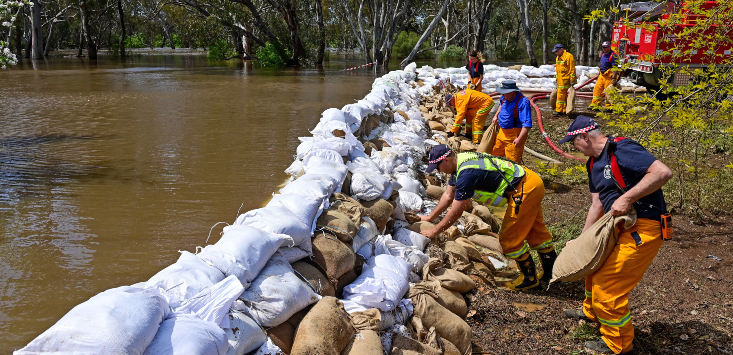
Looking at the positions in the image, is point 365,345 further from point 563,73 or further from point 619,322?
point 563,73

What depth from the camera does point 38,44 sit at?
28953mm

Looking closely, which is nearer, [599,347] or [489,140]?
[599,347]

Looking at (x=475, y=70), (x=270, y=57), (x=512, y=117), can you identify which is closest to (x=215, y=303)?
(x=512, y=117)

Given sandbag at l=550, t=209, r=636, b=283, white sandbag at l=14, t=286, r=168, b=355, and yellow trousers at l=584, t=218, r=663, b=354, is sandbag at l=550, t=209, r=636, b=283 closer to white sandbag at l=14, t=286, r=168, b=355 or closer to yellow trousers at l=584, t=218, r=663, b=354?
yellow trousers at l=584, t=218, r=663, b=354

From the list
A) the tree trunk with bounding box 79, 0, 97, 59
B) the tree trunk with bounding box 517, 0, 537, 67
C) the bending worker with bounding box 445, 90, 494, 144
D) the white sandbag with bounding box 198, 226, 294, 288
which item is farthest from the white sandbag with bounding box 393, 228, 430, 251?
the tree trunk with bounding box 79, 0, 97, 59

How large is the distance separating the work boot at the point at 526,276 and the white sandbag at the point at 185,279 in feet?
7.40

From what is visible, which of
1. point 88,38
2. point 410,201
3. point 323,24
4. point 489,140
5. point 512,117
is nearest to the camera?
point 410,201

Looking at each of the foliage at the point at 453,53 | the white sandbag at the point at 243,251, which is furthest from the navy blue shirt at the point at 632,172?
the foliage at the point at 453,53

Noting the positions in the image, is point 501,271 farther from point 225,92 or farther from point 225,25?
point 225,25

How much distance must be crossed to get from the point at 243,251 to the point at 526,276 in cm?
223

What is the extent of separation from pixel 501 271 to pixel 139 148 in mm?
4576

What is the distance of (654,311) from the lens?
361cm

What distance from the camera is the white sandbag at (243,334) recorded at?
2164 mm

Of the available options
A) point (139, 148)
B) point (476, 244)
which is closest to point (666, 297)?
point (476, 244)
